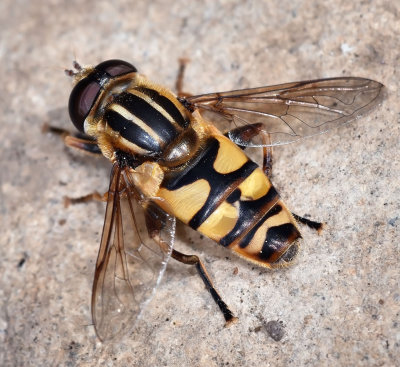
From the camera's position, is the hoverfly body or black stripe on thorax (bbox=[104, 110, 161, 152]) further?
black stripe on thorax (bbox=[104, 110, 161, 152])

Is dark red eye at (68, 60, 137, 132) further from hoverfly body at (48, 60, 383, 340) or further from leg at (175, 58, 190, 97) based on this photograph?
leg at (175, 58, 190, 97)

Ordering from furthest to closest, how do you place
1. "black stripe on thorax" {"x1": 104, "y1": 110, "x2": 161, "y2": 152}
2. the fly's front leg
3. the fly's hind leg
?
1. the fly's front leg
2. "black stripe on thorax" {"x1": 104, "y1": 110, "x2": 161, "y2": 152}
3. the fly's hind leg

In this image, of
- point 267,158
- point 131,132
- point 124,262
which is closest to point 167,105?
point 131,132

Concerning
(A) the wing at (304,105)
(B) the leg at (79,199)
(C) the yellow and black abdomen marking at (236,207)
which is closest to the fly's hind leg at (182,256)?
(C) the yellow and black abdomen marking at (236,207)

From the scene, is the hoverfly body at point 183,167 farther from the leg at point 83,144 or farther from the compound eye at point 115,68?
the leg at point 83,144

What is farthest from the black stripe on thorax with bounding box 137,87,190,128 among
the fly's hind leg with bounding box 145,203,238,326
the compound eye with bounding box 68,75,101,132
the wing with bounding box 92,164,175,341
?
the fly's hind leg with bounding box 145,203,238,326

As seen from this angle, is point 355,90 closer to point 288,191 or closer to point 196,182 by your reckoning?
point 288,191

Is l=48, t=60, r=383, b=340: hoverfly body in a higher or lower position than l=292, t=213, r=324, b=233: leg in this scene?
higher
